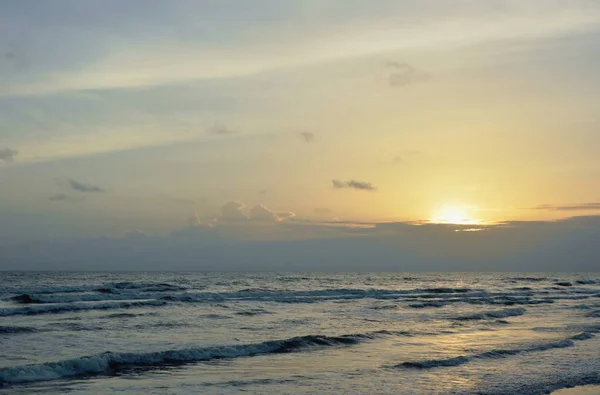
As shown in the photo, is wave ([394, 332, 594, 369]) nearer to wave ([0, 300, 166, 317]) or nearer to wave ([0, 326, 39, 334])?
wave ([0, 326, 39, 334])

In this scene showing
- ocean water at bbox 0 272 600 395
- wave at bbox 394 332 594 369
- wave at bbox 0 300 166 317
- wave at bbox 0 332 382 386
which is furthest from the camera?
wave at bbox 0 300 166 317

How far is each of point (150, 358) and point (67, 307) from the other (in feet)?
81.7

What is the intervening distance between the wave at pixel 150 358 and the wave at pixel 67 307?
19939 millimetres

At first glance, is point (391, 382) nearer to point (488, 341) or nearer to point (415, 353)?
point (415, 353)

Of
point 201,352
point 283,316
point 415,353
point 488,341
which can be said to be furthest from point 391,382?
point 283,316

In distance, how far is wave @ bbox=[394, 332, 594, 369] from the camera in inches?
827

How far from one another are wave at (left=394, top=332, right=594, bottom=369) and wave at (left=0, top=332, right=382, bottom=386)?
17.5 feet

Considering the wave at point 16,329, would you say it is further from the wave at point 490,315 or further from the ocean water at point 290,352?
the wave at point 490,315

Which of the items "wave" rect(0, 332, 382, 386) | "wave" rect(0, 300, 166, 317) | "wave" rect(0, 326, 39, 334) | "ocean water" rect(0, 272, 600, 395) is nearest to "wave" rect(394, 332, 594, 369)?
"ocean water" rect(0, 272, 600, 395)

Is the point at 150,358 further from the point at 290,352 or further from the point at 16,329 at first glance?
the point at 16,329

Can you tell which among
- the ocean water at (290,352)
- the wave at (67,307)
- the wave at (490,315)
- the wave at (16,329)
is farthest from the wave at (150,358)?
the wave at (67,307)

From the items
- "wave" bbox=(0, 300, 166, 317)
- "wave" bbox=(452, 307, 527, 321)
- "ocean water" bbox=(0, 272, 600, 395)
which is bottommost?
"wave" bbox=(0, 300, 166, 317)

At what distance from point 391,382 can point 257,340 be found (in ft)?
31.6

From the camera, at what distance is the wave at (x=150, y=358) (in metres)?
18.8
